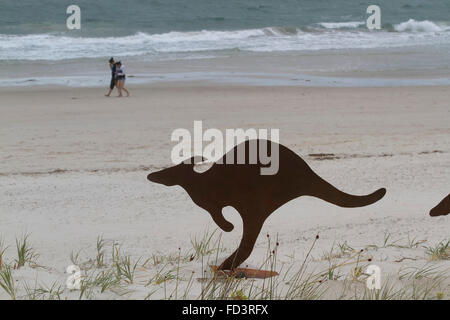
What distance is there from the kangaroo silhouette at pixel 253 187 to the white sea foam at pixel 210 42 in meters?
24.8

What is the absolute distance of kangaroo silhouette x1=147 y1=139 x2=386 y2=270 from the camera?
13.7ft

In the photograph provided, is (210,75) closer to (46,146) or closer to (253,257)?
(46,146)

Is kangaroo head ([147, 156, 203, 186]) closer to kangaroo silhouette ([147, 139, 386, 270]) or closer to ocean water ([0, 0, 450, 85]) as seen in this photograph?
kangaroo silhouette ([147, 139, 386, 270])

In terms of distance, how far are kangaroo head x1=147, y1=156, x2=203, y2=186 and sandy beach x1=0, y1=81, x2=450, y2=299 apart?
52 centimetres

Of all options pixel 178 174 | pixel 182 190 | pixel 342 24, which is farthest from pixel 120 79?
pixel 342 24

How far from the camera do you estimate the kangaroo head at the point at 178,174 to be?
4.29 meters

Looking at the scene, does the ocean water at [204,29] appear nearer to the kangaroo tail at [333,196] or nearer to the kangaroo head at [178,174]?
the kangaroo head at [178,174]

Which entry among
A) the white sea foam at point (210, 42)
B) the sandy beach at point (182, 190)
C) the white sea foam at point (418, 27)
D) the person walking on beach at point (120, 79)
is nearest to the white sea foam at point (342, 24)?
the white sea foam at point (210, 42)

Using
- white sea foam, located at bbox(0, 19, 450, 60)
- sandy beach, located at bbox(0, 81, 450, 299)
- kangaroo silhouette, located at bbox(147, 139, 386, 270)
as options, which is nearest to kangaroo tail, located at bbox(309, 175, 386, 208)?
kangaroo silhouette, located at bbox(147, 139, 386, 270)

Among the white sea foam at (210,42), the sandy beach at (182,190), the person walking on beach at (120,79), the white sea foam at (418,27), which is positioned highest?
the white sea foam at (418,27)

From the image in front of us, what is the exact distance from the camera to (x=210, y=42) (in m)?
35.8

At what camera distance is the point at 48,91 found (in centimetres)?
1916

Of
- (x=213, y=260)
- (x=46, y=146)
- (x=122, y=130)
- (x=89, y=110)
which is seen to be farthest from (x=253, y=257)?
(x=89, y=110)

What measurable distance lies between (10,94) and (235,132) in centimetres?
838
